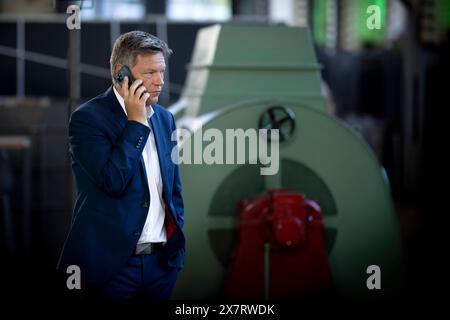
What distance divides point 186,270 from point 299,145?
71cm

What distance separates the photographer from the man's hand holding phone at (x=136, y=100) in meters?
2.22

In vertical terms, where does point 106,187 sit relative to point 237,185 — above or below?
above

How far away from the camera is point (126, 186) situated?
7.48ft

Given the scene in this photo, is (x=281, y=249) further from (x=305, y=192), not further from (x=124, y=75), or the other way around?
(x=124, y=75)

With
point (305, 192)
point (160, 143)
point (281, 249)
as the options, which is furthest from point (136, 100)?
point (305, 192)

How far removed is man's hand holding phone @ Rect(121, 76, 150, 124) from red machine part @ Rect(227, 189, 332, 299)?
→ 106cm

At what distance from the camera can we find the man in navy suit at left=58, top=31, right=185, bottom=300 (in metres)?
2.21

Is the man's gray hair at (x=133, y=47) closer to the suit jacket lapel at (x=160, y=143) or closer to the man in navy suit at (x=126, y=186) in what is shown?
the man in navy suit at (x=126, y=186)

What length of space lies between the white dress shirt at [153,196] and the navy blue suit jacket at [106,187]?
0.09 feet

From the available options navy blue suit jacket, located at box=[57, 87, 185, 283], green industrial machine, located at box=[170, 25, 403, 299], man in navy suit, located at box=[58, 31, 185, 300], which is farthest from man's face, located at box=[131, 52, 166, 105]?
green industrial machine, located at box=[170, 25, 403, 299]

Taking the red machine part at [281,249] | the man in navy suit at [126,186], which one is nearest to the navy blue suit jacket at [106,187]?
the man in navy suit at [126,186]

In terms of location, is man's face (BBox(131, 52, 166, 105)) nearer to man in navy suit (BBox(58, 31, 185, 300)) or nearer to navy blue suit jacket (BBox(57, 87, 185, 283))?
man in navy suit (BBox(58, 31, 185, 300))

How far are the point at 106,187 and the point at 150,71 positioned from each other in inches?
13.5
